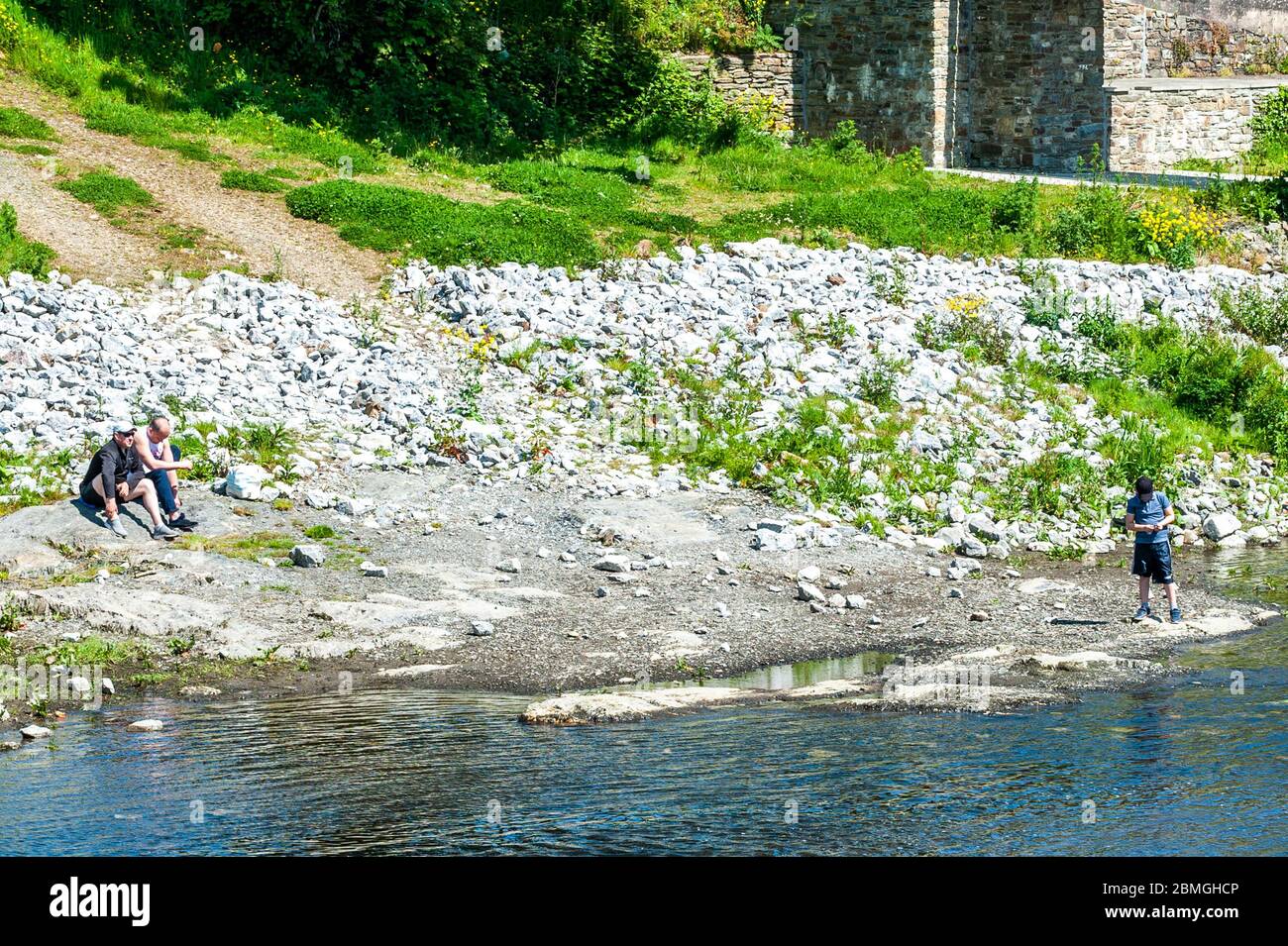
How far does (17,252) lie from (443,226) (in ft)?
21.1

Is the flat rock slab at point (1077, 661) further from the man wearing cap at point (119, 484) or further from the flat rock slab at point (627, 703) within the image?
the man wearing cap at point (119, 484)

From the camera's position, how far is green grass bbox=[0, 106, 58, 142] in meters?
24.3

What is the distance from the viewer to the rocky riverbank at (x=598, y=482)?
45.0 ft

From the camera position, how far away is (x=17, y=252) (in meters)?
20.4

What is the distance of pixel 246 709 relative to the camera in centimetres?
1216

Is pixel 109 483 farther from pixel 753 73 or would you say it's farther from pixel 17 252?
pixel 753 73

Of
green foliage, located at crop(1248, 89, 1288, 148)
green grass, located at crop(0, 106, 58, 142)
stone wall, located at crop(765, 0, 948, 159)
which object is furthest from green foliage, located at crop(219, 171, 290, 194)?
green foliage, located at crop(1248, 89, 1288, 148)

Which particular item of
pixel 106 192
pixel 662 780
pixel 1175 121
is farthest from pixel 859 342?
pixel 1175 121

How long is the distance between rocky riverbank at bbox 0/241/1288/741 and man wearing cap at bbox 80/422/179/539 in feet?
0.75

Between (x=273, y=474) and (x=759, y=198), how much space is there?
533 inches

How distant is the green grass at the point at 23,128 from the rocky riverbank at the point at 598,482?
5.78 metres

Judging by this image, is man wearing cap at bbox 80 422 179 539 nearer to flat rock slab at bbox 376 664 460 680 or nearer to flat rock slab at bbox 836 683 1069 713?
flat rock slab at bbox 376 664 460 680

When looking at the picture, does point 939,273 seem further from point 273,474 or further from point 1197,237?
point 273,474
